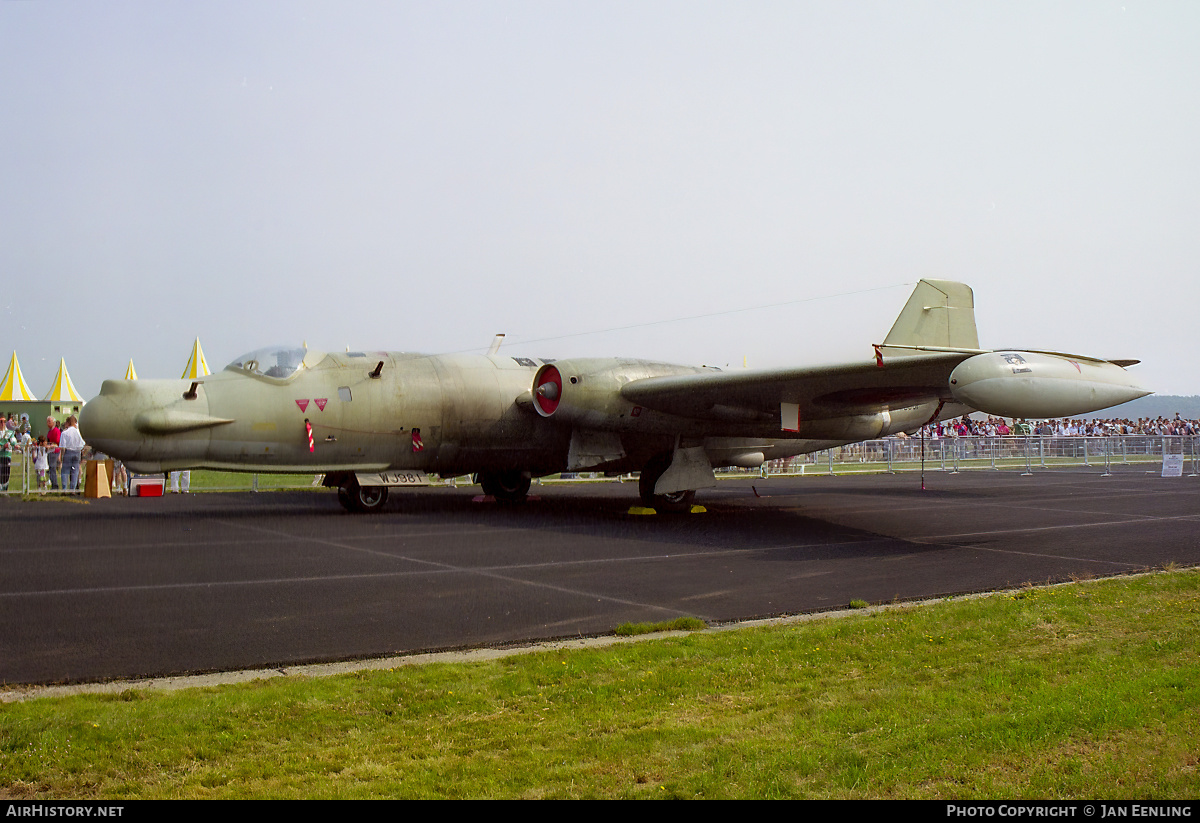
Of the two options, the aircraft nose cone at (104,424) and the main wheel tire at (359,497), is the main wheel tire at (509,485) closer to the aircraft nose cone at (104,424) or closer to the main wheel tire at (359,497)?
the main wheel tire at (359,497)

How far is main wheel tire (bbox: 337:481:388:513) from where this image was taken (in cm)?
1642

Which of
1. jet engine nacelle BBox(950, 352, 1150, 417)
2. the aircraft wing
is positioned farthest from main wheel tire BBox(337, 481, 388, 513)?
jet engine nacelle BBox(950, 352, 1150, 417)

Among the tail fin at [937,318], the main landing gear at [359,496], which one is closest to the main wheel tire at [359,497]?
the main landing gear at [359,496]

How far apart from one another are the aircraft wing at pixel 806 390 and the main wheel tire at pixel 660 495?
1.50 meters

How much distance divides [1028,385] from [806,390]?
3.64 m

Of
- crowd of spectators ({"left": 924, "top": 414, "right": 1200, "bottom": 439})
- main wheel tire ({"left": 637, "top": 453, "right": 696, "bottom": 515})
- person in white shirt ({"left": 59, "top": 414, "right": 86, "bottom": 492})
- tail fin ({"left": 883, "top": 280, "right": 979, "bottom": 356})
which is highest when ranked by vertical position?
tail fin ({"left": 883, "top": 280, "right": 979, "bottom": 356})

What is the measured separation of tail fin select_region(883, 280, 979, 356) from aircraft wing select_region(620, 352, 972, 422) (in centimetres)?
345

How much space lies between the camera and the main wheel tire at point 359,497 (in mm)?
16422

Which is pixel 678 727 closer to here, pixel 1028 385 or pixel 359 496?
pixel 1028 385

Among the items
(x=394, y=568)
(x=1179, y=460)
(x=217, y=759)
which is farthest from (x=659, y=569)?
(x=1179, y=460)

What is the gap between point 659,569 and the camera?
1020 centimetres

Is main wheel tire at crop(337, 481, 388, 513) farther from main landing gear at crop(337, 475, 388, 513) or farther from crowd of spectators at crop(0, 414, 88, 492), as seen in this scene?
crowd of spectators at crop(0, 414, 88, 492)

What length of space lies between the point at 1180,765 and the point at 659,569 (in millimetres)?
6669
